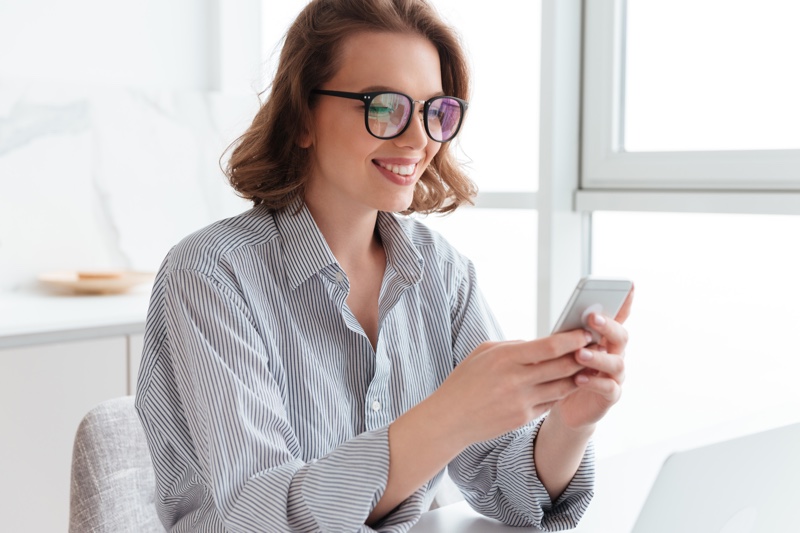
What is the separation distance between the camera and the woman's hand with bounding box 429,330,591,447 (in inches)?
36.9

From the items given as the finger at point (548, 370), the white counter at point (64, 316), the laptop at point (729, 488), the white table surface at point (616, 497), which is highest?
the finger at point (548, 370)

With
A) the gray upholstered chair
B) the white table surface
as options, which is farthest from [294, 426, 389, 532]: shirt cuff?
the gray upholstered chair

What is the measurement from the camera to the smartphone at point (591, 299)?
92 centimetres

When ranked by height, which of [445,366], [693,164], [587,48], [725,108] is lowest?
[445,366]

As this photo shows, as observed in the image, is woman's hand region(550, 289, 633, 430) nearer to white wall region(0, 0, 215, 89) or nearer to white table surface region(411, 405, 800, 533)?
white table surface region(411, 405, 800, 533)

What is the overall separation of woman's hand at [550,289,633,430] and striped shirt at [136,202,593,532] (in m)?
0.10

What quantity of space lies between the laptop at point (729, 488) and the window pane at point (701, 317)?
1.15 meters

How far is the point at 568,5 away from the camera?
223cm

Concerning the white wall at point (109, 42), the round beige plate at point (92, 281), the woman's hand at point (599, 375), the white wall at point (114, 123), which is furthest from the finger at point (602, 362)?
the white wall at point (109, 42)

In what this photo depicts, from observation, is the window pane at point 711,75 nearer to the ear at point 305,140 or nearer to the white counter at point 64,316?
the ear at point 305,140

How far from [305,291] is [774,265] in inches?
45.9

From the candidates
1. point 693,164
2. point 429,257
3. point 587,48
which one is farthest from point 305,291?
point 587,48

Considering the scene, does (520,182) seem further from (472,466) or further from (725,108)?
(472,466)

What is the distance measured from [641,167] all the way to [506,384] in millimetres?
A: 1347
